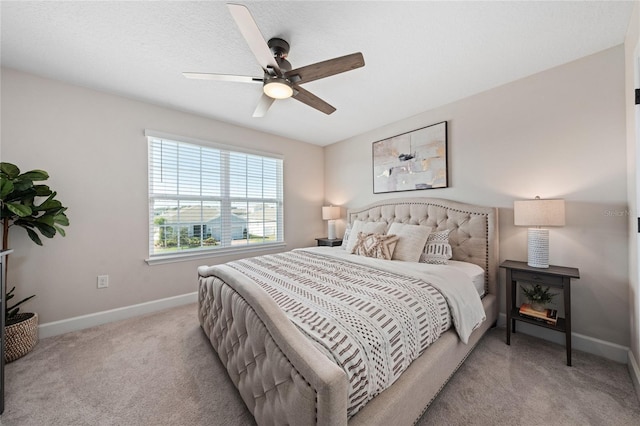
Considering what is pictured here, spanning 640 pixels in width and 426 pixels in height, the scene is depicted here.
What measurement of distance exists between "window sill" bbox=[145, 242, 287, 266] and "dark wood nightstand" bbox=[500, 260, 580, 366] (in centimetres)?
310

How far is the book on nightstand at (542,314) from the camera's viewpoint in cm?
Answer: 196

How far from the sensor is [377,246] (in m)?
2.57

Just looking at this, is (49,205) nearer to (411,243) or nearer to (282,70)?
(282,70)

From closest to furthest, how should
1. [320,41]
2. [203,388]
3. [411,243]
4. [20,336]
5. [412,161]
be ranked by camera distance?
1. [203,388]
2. [320,41]
3. [20,336]
4. [411,243]
5. [412,161]

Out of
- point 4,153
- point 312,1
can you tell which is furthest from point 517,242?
point 4,153

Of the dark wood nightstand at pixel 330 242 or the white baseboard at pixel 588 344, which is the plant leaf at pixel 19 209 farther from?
the white baseboard at pixel 588 344

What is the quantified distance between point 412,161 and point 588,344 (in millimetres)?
2423

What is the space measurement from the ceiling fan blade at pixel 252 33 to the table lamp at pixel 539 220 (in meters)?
2.37

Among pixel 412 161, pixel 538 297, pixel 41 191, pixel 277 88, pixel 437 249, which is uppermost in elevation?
pixel 277 88

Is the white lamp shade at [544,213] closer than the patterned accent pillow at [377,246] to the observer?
Yes

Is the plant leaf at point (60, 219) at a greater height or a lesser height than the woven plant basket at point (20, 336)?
greater

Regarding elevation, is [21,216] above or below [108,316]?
above

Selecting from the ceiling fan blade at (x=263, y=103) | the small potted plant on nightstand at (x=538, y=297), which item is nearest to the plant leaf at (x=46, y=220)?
the ceiling fan blade at (x=263, y=103)

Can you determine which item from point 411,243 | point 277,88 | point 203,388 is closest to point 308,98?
point 277,88
